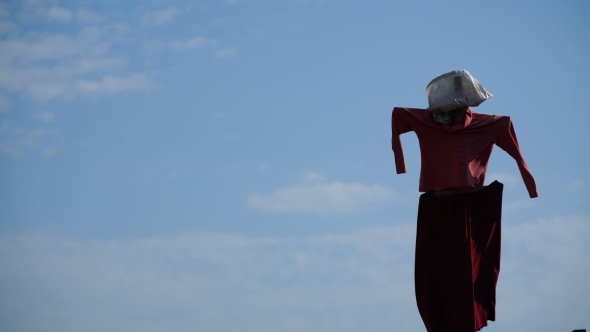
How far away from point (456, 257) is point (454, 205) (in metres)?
0.74

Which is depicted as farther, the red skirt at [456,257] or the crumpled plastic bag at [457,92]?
the crumpled plastic bag at [457,92]

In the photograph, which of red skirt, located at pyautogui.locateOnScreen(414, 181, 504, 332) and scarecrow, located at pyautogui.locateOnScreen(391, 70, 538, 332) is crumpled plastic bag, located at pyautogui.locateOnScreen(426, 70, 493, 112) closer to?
scarecrow, located at pyautogui.locateOnScreen(391, 70, 538, 332)

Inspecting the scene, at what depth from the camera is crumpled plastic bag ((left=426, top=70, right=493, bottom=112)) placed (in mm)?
16750

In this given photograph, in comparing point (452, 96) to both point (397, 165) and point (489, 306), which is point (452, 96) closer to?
point (397, 165)

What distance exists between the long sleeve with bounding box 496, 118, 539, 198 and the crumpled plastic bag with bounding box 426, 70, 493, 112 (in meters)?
0.65

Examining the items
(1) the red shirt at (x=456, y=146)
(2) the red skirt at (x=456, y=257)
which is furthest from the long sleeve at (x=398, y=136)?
(2) the red skirt at (x=456, y=257)

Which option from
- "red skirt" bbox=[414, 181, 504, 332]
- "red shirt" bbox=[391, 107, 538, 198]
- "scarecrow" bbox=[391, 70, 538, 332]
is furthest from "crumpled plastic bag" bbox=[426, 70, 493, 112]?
"red skirt" bbox=[414, 181, 504, 332]

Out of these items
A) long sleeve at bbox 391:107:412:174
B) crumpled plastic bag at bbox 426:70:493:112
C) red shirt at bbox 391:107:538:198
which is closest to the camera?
red shirt at bbox 391:107:538:198

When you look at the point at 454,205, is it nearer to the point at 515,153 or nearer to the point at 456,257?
the point at 456,257

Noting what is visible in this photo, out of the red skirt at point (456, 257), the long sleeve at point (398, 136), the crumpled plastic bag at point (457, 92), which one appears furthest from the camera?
the long sleeve at point (398, 136)

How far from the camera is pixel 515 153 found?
56.2ft

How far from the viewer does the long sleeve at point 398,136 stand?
16.9 m

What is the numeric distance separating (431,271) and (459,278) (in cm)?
42

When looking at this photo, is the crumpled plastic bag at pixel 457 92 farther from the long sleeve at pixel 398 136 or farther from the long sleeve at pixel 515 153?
the long sleeve at pixel 515 153
